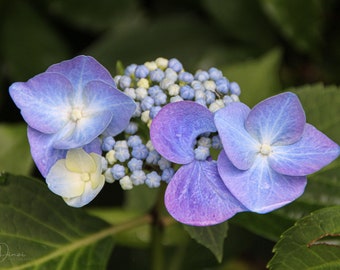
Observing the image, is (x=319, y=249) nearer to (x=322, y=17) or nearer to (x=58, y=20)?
(x=322, y=17)

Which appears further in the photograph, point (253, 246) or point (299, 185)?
point (253, 246)

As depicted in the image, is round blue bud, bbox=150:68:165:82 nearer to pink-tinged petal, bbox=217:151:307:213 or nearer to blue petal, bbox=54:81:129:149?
blue petal, bbox=54:81:129:149

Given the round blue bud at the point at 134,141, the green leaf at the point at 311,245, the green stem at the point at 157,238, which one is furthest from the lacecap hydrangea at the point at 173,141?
the green stem at the point at 157,238

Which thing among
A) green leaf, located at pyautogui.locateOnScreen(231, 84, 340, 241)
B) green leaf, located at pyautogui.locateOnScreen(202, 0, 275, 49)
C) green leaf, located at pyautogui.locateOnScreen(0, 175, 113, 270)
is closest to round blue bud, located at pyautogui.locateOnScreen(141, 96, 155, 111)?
green leaf, located at pyautogui.locateOnScreen(0, 175, 113, 270)

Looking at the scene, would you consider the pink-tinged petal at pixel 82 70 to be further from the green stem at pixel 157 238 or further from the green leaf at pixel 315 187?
the green leaf at pixel 315 187

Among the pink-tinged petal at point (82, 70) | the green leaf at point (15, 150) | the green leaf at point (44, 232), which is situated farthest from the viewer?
the green leaf at point (15, 150)

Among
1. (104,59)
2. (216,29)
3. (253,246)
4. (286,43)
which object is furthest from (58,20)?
(253,246)
